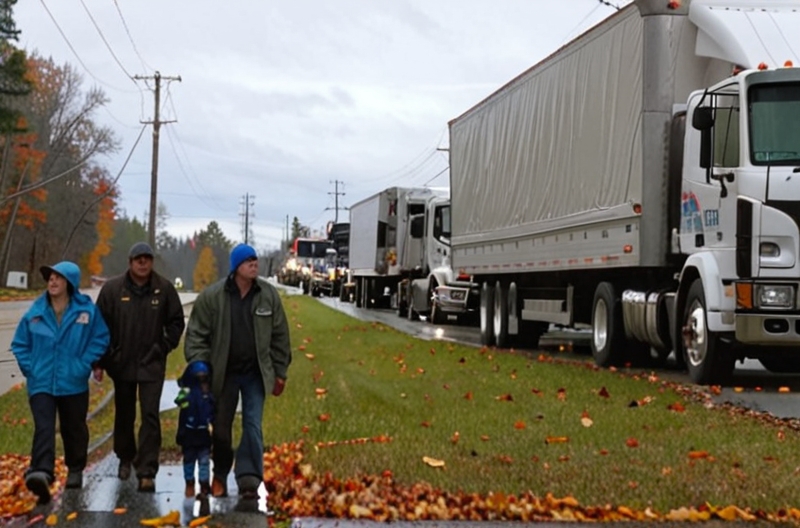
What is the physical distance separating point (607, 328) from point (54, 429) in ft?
33.4

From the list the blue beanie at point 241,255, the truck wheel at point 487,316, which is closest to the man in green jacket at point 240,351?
the blue beanie at point 241,255

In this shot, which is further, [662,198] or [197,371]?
[662,198]

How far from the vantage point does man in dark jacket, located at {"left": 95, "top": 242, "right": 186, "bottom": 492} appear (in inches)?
339

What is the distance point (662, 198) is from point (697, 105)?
1689 mm

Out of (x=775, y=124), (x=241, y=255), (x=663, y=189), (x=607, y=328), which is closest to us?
(x=241, y=255)

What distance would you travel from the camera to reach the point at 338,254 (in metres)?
60.8

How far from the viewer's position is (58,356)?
27.2 ft

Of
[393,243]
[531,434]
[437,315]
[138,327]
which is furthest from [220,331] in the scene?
[393,243]

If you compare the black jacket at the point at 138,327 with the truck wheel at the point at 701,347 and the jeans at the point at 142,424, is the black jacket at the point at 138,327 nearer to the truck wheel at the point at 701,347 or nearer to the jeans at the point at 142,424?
the jeans at the point at 142,424

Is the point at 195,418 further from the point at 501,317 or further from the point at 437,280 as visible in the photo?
the point at 437,280

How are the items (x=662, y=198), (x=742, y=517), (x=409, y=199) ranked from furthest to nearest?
(x=409, y=199)
(x=662, y=198)
(x=742, y=517)

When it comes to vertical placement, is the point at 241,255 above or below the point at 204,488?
above

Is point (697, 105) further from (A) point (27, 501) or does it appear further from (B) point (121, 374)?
(A) point (27, 501)

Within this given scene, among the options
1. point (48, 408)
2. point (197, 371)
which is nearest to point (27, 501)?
point (48, 408)
